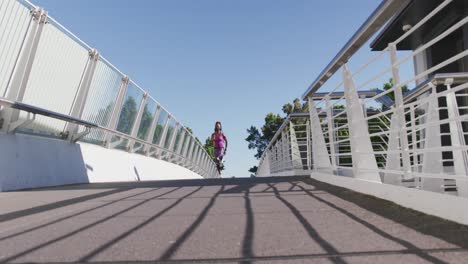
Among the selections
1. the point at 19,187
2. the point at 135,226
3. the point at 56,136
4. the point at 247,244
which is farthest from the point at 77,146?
the point at 247,244

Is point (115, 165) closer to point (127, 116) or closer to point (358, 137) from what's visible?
point (127, 116)

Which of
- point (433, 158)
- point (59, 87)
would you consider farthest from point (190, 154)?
point (433, 158)

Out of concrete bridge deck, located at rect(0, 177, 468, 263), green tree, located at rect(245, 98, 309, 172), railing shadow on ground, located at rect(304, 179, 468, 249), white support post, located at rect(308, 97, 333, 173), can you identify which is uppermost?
green tree, located at rect(245, 98, 309, 172)

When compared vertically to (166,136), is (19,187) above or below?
below

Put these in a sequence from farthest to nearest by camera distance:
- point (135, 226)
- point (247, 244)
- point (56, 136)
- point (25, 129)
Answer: point (56, 136) → point (25, 129) → point (135, 226) → point (247, 244)

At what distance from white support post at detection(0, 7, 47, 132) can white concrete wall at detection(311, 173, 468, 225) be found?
490 cm

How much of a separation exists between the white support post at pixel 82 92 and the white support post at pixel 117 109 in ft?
6.28

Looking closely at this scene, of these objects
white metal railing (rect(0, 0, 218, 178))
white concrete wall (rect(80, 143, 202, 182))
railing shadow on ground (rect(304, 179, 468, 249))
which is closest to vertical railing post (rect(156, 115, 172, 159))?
white concrete wall (rect(80, 143, 202, 182))

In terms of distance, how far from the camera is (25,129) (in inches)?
272

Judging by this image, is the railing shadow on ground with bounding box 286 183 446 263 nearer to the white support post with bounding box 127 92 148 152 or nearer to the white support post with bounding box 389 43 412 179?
the white support post with bounding box 389 43 412 179

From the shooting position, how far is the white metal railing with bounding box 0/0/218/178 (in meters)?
6.25

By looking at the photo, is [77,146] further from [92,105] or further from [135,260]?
[135,260]

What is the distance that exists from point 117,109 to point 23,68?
4.61 m

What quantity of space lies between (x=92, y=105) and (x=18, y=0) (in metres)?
3.42
